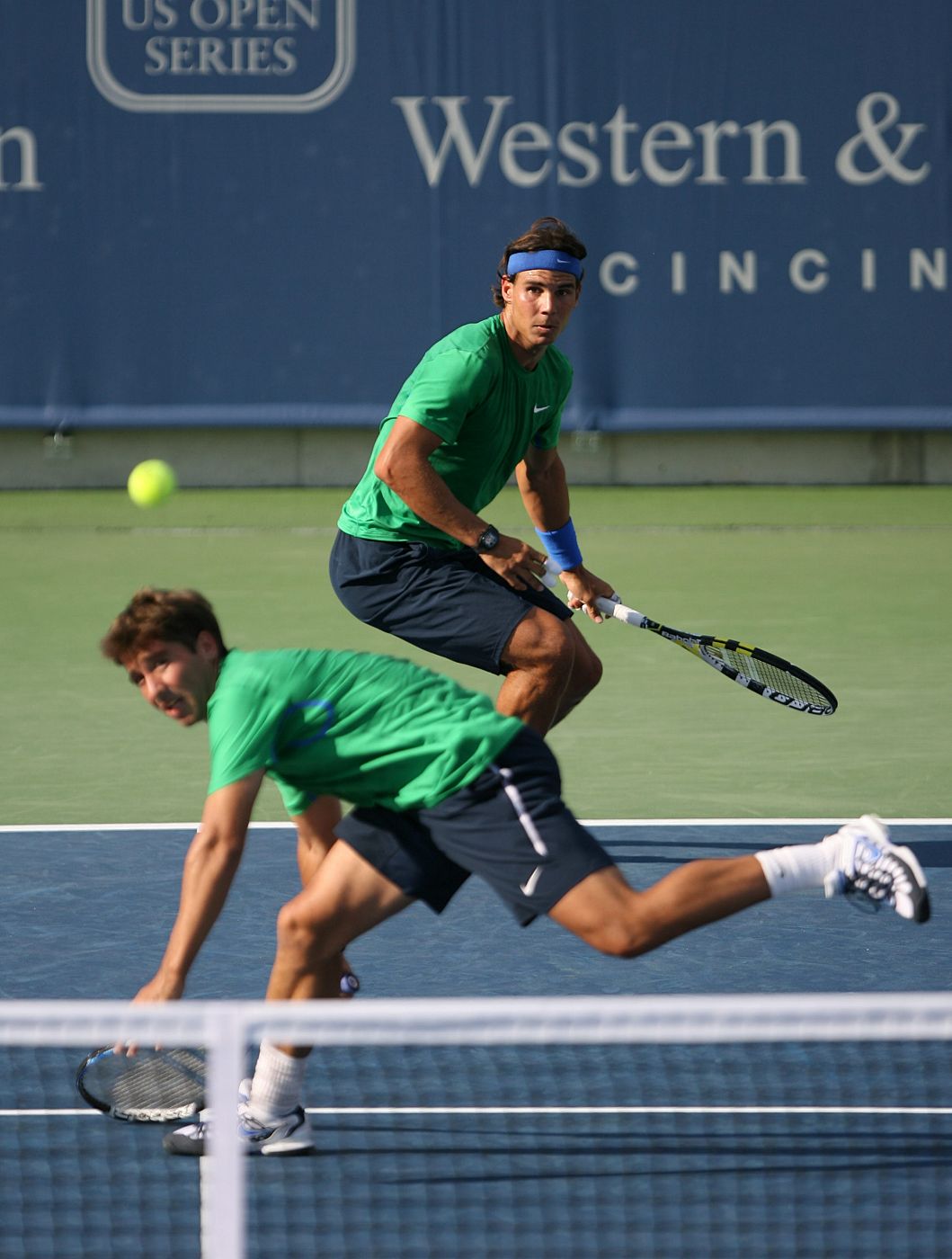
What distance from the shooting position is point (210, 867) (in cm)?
330

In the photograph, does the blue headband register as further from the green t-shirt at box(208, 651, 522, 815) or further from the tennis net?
the tennis net

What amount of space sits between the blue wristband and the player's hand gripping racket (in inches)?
1.5

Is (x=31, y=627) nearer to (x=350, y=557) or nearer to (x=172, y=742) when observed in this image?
(x=172, y=742)

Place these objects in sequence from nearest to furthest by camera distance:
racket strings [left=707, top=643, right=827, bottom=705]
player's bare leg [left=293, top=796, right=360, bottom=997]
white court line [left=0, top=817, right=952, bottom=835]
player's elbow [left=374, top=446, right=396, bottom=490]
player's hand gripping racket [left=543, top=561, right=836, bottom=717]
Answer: player's bare leg [left=293, top=796, right=360, bottom=997] → player's elbow [left=374, top=446, right=396, bottom=490] → player's hand gripping racket [left=543, top=561, right=836, bottom=717] → racket strings [left=707, top=643, right=827, bottom=705] → white court line [left=0, top=817, right=952, bottom=835]

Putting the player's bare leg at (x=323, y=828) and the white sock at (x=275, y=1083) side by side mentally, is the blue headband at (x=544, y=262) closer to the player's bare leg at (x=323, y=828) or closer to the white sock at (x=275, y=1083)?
the player's bare leg at (x=323, y=828)

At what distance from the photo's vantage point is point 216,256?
14523 millimetres

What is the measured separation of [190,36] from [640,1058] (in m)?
11.8

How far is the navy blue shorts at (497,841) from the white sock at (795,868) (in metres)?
0.32

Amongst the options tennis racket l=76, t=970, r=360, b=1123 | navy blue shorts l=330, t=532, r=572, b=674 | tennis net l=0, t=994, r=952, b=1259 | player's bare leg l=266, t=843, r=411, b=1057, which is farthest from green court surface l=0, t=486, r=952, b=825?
player's bare leg l=266, t=843, r=411, b=1057

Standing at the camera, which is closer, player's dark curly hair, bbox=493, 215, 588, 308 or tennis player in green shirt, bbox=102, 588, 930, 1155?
tennis player in green shirt, bbox=102, 588, 930, 1155

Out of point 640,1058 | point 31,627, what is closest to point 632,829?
point 640,1058

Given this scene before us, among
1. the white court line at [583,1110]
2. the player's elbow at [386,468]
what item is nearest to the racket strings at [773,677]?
the player's elbow at [386,468]

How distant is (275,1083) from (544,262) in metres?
2.28

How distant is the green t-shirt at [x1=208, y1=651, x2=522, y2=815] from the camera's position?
3.45 meters
